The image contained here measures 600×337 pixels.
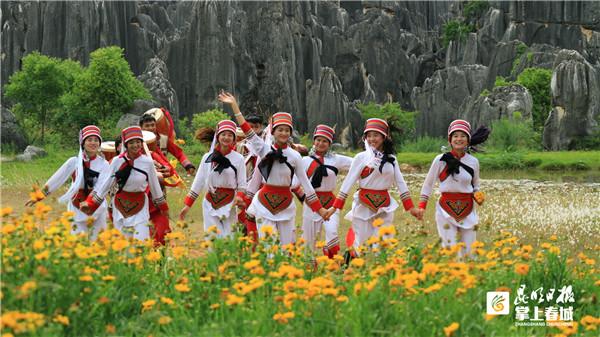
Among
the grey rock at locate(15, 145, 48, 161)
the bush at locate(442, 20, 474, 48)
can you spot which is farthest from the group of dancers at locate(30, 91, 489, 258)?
the bush at locate(442, 20, 474, 48)

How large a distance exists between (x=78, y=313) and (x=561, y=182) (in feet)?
83.1

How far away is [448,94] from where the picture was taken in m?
70.0

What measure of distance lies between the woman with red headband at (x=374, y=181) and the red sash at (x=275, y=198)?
33.5 inches

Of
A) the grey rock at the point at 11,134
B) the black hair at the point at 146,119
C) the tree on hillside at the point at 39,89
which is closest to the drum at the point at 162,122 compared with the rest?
the black hair at the point at 146,119

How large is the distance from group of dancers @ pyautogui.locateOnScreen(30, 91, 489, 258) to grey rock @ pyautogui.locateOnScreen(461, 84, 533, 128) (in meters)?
38.0

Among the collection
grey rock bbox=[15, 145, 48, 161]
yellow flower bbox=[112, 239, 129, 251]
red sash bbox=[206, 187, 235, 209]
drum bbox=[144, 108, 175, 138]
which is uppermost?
drum bbox=[144, 108, 175, 138]

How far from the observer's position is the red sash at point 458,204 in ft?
34.4

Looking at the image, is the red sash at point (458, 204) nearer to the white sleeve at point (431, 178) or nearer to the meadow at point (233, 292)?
the white sleeve at point (431, 178)

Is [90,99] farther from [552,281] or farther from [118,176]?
[552,281]

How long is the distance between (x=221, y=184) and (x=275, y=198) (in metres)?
0.82

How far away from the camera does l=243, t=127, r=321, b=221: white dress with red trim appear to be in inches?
414

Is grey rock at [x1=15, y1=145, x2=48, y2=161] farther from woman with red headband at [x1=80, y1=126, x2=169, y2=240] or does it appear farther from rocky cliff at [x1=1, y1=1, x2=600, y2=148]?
woman with red headband at [x1=80, y1=126, x2=169, y2=240]

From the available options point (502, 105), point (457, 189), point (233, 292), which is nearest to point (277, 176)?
point (457, 189)

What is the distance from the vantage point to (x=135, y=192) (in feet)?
34.6
